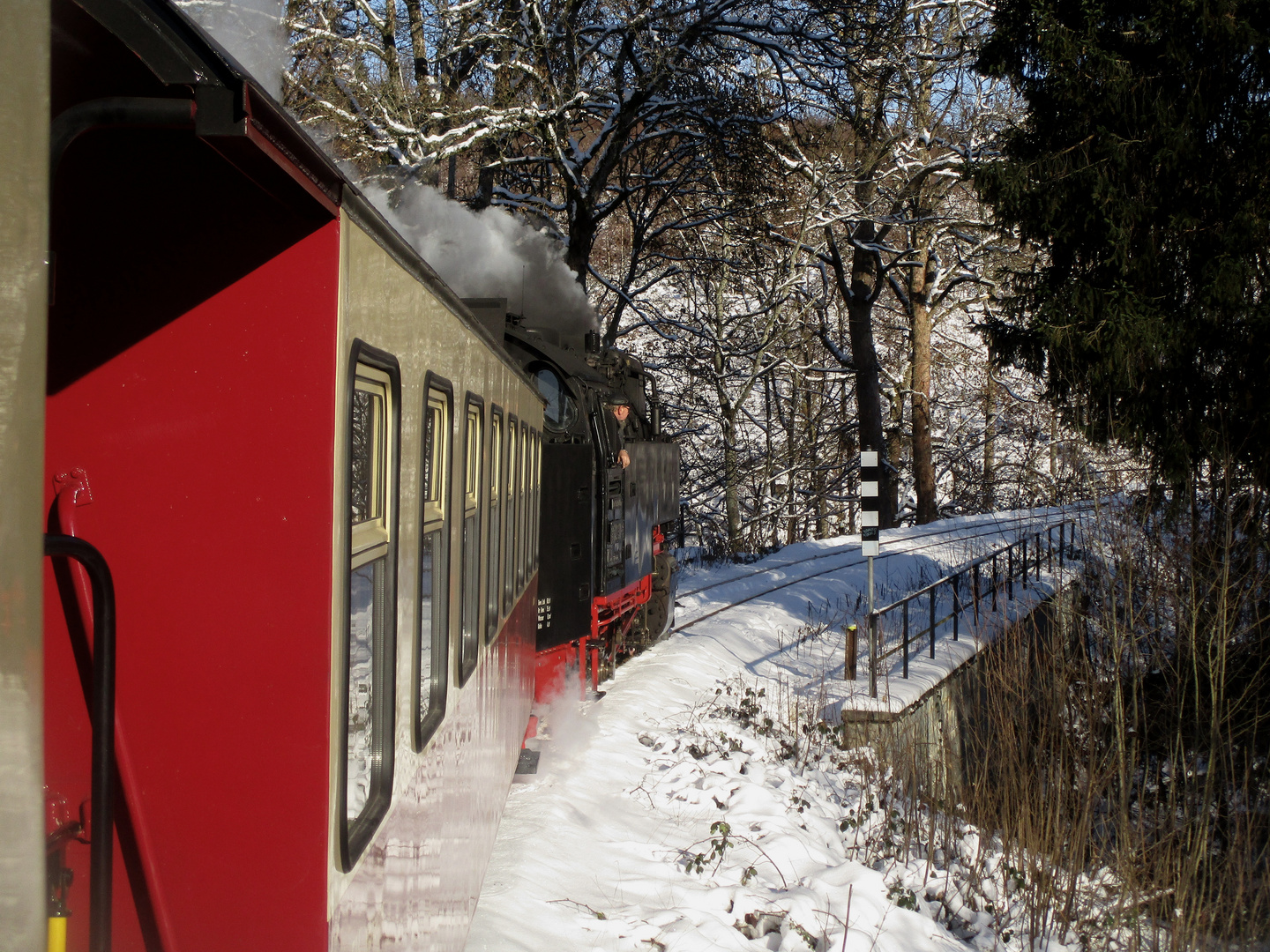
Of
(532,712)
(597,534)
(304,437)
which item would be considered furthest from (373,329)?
(597,534)

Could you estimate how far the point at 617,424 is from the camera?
9.89 m

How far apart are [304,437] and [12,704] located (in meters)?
0.82

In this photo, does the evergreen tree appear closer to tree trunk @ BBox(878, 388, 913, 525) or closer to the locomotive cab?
the locomotive cab

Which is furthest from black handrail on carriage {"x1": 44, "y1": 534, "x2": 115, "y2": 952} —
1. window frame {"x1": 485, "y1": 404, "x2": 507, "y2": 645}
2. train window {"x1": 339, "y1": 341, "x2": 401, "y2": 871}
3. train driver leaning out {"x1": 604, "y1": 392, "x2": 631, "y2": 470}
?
train driver leaning out {"x1": 604, "y1": 392, "x2": 631, "y2": 470}

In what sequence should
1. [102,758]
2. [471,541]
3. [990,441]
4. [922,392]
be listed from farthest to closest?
1. [990,441]
2. [922,392]
3. [471,541]
4. [102,758]

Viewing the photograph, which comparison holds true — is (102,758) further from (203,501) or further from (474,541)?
(474,541)

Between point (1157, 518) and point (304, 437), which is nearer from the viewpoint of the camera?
point (304, 437)

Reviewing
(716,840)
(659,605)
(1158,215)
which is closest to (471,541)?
(716,840)

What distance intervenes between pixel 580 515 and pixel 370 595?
21.5 ft

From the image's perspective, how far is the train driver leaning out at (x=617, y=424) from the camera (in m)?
9.48

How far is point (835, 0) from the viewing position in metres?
12.5

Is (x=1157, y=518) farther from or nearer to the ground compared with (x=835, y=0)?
nearer to the ground

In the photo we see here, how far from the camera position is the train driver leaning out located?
948cm

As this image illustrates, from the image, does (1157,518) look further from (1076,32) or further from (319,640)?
(319,640)
